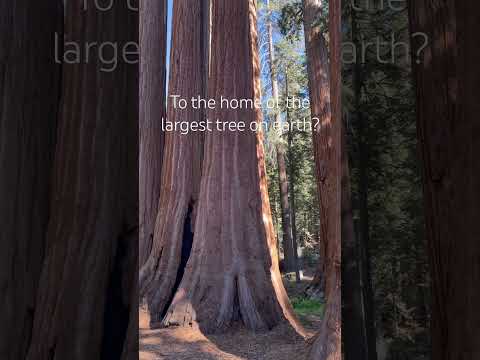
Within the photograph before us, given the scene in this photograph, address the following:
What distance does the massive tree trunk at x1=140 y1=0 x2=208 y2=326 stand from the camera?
30.2 feet

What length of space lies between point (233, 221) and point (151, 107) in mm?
5632

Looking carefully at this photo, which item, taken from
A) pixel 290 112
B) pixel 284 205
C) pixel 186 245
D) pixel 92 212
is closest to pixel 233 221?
pixel 186 245

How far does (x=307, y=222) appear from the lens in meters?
37.4

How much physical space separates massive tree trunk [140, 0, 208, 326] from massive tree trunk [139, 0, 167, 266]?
163cm

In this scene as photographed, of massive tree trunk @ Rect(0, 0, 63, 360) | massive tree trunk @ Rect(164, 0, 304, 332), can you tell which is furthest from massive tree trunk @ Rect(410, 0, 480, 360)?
massive tree trunk @ Rect(164, 0, 304, 332)

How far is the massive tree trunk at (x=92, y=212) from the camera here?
1.03 m

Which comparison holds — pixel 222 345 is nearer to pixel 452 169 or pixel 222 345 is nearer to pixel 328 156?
pixel 328 156

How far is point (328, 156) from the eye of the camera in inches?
350

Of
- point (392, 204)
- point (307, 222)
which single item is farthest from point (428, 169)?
point (307, 222)

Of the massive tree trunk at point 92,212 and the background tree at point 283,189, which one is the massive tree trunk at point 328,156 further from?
the background tree at point 283,189

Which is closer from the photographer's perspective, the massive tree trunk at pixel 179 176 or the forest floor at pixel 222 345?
the forest floor at pixel 222 345

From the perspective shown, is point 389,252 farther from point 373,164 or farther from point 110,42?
point 110,42

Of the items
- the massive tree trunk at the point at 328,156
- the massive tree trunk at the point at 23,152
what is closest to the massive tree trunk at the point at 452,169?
the massive tree trunk at the point at 23,152

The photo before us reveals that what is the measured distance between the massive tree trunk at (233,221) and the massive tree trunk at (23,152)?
6.97m
